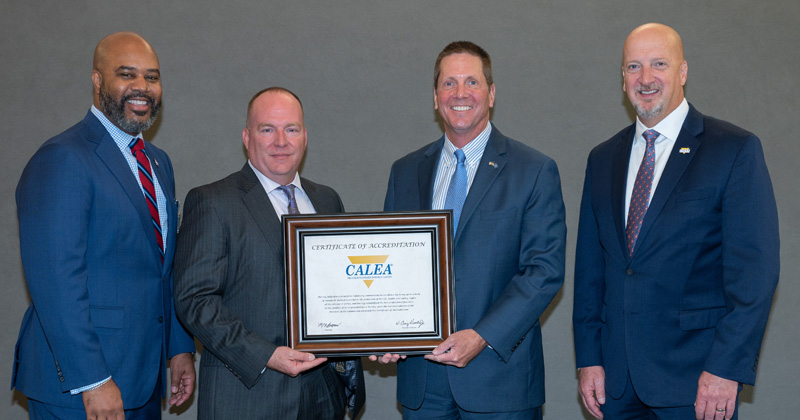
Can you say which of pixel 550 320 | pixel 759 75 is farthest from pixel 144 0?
pixel 759 75

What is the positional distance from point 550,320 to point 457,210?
6.03 ft

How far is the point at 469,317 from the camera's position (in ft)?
8.16

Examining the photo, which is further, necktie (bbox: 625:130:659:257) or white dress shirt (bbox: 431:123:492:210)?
white dress shirt (bbox: 431:123:492:210)

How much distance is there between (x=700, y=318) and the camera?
2.37 meters

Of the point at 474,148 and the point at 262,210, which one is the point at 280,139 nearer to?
the point at 262,210

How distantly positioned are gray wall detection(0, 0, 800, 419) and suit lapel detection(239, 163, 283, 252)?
159cm

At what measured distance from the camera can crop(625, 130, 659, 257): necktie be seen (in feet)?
8.16

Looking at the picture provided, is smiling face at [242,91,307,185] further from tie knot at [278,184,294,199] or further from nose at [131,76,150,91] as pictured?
nose at [131,76,150,91]

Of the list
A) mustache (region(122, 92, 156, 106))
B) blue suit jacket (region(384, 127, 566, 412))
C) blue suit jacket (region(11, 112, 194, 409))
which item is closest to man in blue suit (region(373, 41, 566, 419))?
blue suit jacket (region(384, 127, 566, 412))

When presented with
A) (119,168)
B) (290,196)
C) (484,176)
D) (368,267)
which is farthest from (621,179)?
(119,168)

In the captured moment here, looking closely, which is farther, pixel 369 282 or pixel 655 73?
pixel 655 73

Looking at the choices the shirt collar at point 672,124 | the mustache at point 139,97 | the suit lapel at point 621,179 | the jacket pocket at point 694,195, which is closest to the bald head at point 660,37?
the shirt collar at point 672,124

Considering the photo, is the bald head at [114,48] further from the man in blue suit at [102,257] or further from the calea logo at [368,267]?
the calea logo at [368,267]

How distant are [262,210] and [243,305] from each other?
1.22ft
